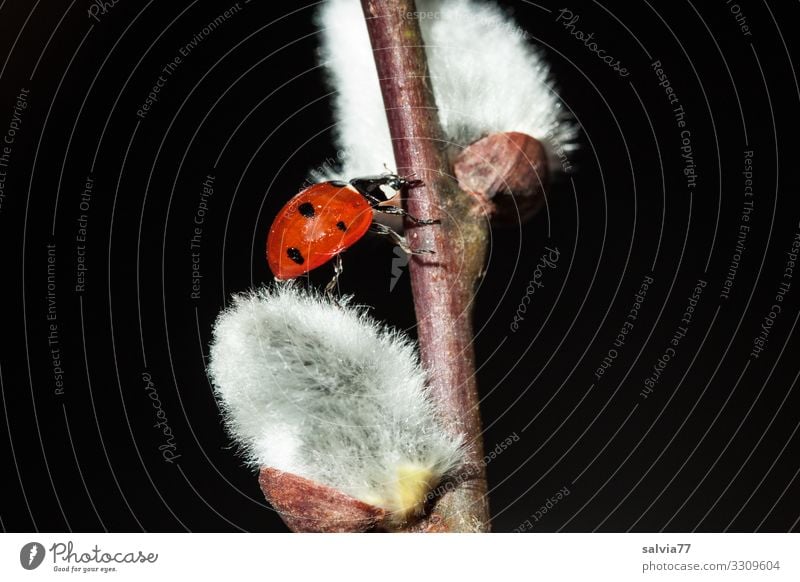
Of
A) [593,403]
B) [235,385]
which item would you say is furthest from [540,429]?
[235,385]

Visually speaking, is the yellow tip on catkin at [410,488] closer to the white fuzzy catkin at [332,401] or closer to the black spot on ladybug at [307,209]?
the white fuzzy catkin at [332,401]

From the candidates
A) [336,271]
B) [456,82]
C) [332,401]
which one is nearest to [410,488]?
[332,401]

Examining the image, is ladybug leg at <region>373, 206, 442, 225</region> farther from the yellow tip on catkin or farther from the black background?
the yellow tip on catkin

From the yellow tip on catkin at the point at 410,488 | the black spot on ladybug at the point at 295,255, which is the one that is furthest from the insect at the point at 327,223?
the yellow tip on catkin at the point at 410,488

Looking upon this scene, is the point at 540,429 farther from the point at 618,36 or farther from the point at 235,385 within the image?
the point at 618,36

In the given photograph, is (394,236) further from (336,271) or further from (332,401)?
(332,401)

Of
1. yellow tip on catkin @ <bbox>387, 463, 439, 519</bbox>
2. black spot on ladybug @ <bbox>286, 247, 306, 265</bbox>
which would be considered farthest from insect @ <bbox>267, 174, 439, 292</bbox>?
yellow tip on catkin @ <bbox>387, 463, 439, 519</bbox>
